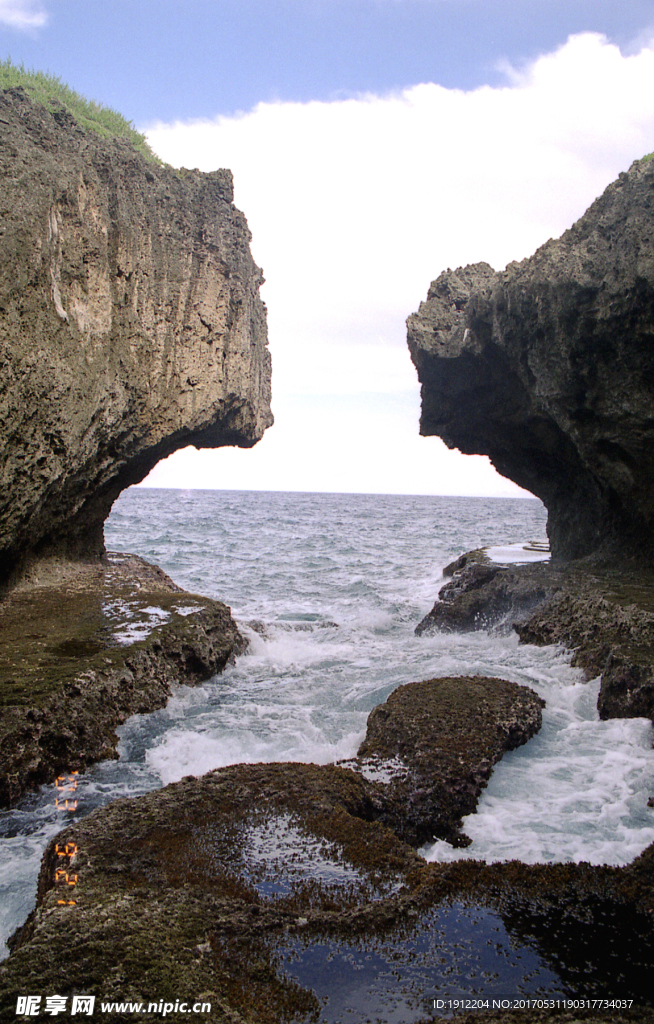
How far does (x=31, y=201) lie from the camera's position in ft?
30.2

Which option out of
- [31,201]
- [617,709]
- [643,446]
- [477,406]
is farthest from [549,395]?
[31,201]

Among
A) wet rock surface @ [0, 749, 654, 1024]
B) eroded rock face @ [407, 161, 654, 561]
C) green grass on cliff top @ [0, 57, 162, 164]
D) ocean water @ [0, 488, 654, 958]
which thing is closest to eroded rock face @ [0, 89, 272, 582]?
green grass on cliff top @ [0, 57, 162, 164]

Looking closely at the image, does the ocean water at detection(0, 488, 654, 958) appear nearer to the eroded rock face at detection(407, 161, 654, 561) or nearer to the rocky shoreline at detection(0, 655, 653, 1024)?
the rocky shoreline at detection(0, 655, 653, 1024)

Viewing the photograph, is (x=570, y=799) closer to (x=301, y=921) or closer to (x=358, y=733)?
(x=358, y=733)

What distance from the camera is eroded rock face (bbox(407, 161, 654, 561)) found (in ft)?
35.3

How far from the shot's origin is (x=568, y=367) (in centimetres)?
1243

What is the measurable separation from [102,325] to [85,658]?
693cm

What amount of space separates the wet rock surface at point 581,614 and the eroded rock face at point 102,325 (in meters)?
8.12

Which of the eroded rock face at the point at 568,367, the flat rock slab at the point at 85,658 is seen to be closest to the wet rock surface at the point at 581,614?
the eroded rock face at the point at 568,367

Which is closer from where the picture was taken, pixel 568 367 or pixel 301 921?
pixel 301 921

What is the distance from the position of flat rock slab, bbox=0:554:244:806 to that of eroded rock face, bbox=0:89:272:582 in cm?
137

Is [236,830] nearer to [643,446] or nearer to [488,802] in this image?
[488,802]

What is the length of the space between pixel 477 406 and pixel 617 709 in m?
11.4

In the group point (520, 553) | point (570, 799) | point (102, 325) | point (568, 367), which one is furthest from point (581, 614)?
point (102, 325)
